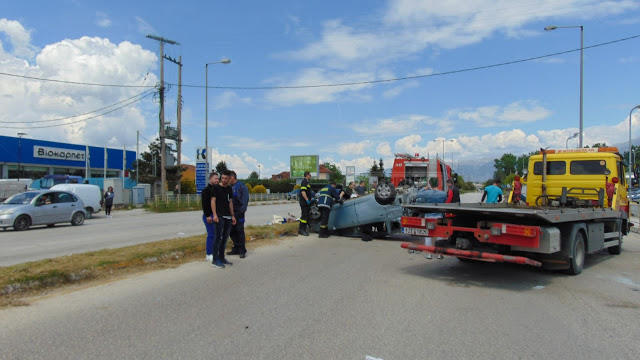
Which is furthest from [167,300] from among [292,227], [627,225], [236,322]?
[627,225]


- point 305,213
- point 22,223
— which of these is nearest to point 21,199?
point 22,223

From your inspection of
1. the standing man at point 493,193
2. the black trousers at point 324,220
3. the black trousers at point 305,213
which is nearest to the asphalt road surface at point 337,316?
the standing man at point 493,193

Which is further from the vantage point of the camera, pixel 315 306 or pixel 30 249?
pixel 30 249

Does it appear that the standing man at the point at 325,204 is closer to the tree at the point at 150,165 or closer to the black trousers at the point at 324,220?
the black trousers at the point at 324,220

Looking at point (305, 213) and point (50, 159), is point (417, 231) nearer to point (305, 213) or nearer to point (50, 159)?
point (305, 213)

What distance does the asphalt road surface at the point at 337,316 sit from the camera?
4113 millimetres

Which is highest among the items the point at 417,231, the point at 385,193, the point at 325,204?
the point at 385,193

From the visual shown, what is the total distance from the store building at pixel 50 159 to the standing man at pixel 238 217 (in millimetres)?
32923

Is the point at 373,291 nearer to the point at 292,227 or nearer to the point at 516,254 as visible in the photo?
the point at 516,254

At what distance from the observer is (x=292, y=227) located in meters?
14.2

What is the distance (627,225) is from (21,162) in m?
Result: 43.7

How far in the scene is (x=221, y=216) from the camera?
8.29 metres

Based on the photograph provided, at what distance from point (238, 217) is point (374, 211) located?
4.27 m

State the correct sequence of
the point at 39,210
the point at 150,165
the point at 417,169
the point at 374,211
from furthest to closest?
1. the point at 150,165
2. the point at 417,169
3. the point at 39,210
4. the point at 374,211
